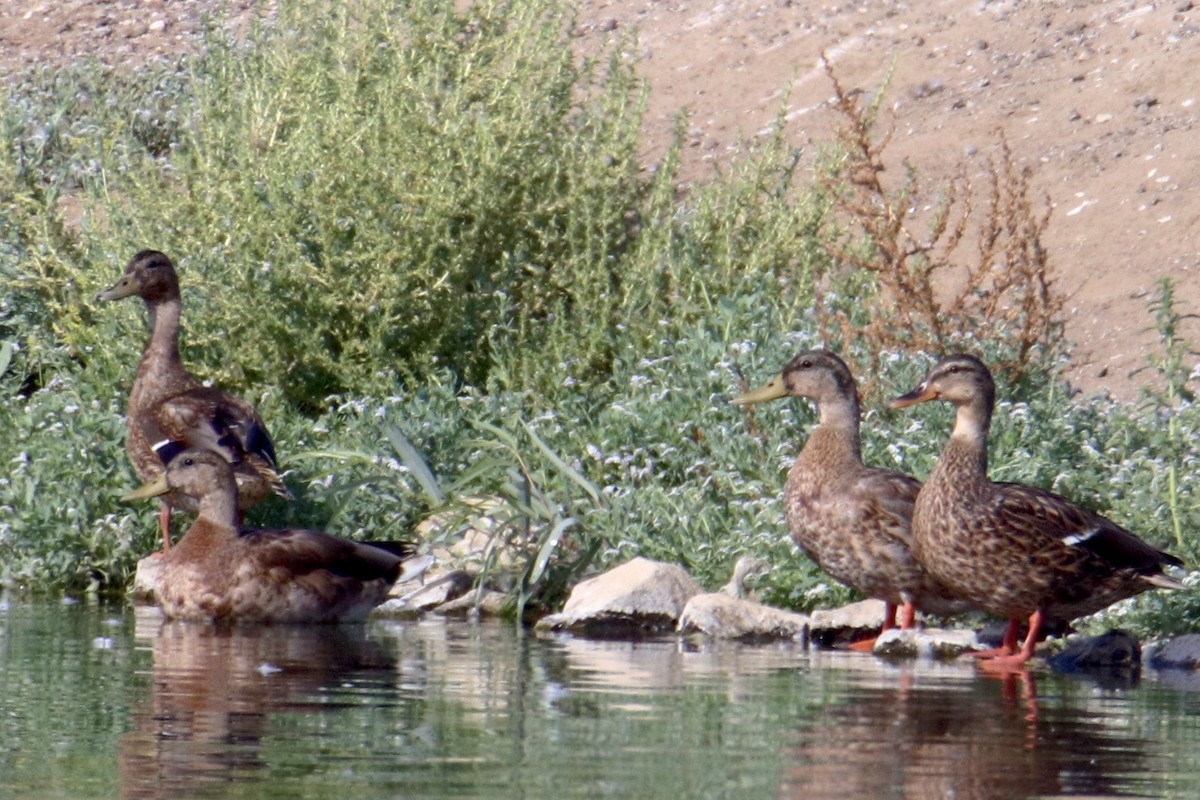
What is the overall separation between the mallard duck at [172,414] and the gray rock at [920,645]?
3243mm

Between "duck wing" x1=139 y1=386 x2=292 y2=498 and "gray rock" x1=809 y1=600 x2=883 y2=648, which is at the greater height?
"duck wing" x1=139 y1=386 x2=292 y2=498

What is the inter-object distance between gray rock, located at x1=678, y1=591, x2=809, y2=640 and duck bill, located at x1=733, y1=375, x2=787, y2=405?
4.22 ft

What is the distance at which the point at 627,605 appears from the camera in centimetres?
928

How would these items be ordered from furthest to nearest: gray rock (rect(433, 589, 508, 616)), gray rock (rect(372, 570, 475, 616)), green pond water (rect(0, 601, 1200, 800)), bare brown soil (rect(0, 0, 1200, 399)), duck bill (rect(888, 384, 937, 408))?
bare brown soil (rect(0, 0, 1200, 399)) < gray rock (rect(372, 570, 475, 616)) < gray rock (rect(433, 589, 508, 616)) < duck bill (rect(888, 384, 937, 408)) < green pond water (rect(0, 601, 1200, 800))

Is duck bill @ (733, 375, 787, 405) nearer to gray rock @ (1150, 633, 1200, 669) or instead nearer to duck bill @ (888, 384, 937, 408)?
duck bill @ (888, 384, 937, 408)

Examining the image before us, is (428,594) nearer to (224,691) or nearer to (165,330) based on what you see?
(165,330)

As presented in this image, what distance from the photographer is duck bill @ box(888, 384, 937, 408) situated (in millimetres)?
9375

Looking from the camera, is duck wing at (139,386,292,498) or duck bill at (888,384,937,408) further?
duck wing at (139,386,292,498)

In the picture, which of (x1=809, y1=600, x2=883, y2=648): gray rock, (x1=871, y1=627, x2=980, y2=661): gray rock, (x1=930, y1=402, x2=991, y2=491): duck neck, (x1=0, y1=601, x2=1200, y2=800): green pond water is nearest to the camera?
(x1=0, y1=601, x2=1200, y2=800): green pond water

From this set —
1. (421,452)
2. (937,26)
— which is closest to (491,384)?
(421,452)

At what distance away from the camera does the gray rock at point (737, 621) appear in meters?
9.04

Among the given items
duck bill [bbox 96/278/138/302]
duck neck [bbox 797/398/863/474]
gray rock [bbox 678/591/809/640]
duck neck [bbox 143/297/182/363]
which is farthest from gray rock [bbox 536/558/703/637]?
duck bill [bbox 96/278/138/302]

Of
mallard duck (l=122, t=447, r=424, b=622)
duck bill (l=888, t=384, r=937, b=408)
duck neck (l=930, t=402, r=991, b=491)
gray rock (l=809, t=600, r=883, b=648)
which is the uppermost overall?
duck bill (l=888, t=384, r=937, b=408)

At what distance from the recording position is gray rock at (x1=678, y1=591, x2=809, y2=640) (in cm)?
904
